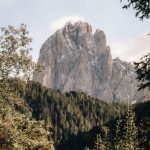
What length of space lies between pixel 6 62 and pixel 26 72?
1.78 m

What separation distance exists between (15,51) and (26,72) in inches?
Answer: 75.5

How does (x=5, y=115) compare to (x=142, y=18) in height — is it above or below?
below

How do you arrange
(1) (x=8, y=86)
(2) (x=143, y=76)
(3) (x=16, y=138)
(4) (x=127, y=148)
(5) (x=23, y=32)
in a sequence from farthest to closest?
(4) (x=127, y=148) < (5) (x=23, y=32) < (1) (x=8, y=86) < (3) (x=16, y=138) < (2) (x=143, y=76)

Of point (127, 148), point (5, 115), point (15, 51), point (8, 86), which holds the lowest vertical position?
point (127, 148)

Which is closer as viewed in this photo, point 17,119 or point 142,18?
point 142,18

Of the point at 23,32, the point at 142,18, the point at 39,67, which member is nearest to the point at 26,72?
the point at 39,67

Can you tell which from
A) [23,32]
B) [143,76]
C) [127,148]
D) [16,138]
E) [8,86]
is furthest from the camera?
[127,148]

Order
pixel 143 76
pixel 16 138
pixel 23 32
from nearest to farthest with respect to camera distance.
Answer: pixel 143 76
pixel 16 138
pixel 23 32

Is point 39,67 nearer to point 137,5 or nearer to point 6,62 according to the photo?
point 6,62

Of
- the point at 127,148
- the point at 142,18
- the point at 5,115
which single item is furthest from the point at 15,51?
the point at 142,18

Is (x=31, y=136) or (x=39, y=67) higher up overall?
(x=39, y=67)

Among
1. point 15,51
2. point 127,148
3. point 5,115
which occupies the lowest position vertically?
point 127,148

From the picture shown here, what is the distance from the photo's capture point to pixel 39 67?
35.6 metres

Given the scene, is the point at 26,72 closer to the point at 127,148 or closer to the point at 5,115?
the point at 5,115
